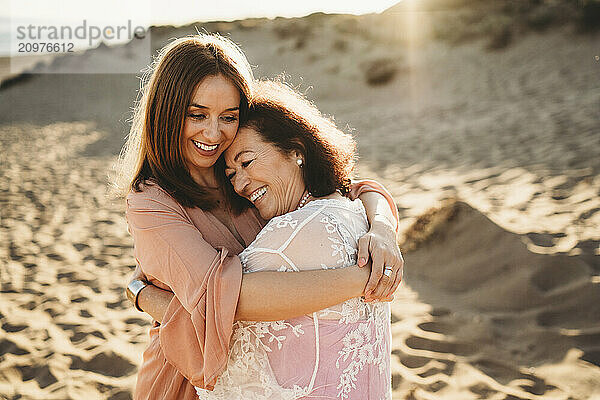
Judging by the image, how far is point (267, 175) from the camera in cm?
217

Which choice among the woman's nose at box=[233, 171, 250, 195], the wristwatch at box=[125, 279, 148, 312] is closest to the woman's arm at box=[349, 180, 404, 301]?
the woman's nose at box=[233, 171, 250, 195]

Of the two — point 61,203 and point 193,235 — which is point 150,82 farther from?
point 61,203

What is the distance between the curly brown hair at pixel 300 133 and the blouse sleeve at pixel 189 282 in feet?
1.67

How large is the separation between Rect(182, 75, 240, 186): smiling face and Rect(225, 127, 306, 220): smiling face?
0.24 ft

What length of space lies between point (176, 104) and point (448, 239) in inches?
173

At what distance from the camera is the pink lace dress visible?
1706mm

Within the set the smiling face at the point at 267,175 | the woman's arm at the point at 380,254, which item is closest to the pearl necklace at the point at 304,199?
the smiling face at the point at 267,175

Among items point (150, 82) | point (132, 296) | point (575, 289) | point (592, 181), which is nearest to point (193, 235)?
point (132, 296)

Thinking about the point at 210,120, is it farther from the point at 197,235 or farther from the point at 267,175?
the point at 197,235

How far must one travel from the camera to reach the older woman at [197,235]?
5.52 ft

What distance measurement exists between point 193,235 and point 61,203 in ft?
26.6

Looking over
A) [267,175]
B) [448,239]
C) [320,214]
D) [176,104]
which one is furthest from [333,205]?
[448,239]

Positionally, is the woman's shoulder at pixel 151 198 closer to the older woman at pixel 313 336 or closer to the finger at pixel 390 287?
the older woman at pixel 313 336

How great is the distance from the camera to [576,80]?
1333cm
